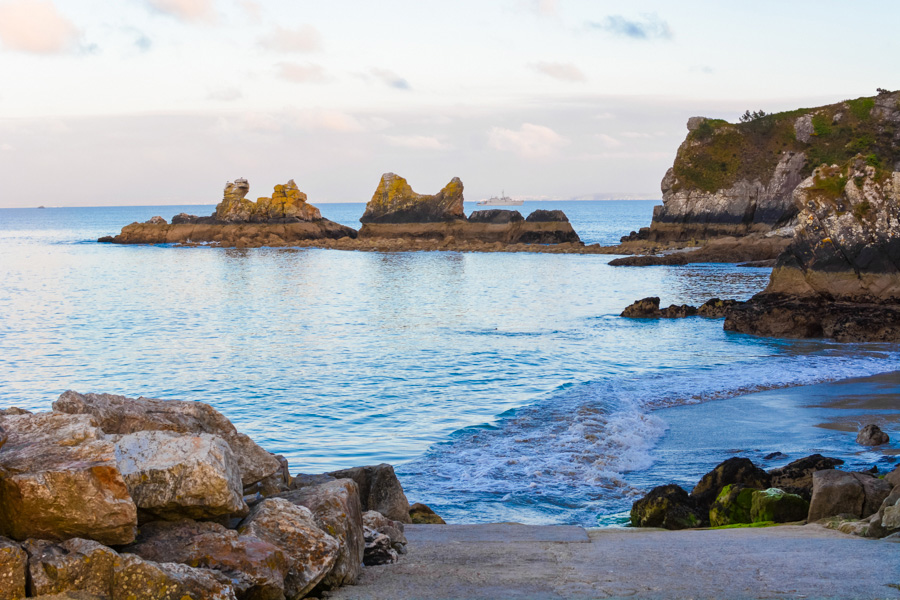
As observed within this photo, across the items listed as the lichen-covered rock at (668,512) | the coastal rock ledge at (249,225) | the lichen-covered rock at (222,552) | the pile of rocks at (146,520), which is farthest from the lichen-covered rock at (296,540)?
the coastal rock ledge at (249,225)

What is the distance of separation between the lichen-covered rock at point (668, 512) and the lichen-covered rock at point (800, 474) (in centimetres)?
120

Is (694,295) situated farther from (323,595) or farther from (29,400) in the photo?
(323,595)

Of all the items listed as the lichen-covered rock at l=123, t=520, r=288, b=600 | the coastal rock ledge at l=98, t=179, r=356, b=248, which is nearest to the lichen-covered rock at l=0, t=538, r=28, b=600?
the lichen-covered rock at l=123, t=520, r=288, b=600

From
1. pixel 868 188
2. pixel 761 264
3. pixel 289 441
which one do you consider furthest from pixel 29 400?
pixel 761 264

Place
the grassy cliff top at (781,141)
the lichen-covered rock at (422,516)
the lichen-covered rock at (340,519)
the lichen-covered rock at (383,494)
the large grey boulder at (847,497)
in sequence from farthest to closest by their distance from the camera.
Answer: the grassy cliff top at (781,141)
the lichen-covered rock at (422,516)
the lichen-covered rock at (383,494)
the large grey boulder at (847,497)
the lichen-covered rock at (340,519)

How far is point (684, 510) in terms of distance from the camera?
8.98 meters

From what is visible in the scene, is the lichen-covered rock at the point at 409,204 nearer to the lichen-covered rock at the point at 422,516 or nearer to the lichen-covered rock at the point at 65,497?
the lichen-covered rock at the point at 422,516

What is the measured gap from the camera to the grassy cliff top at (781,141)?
74312 millimetres

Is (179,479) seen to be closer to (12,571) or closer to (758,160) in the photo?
(12,571)

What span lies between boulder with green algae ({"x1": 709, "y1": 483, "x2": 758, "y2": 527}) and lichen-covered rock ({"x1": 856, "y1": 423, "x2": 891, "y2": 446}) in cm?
506

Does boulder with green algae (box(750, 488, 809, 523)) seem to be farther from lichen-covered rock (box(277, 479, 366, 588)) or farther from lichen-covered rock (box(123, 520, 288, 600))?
lichen-covered rock (box(123, 520, 288, 600))

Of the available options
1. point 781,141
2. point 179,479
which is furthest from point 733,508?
point 781,141

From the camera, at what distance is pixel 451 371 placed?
21.1m

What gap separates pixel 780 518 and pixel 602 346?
17.5 meters
